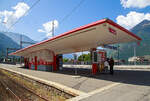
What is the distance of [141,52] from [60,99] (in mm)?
176835

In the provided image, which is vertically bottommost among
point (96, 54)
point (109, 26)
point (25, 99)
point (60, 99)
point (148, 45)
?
point (25, 99)

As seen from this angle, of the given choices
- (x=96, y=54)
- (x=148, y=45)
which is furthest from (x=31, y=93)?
(x=148, y=45)

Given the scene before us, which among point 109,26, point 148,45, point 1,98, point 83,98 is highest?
point 148,45

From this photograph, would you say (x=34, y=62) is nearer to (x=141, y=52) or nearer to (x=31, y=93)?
(x=31, y=93)

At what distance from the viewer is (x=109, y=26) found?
8.78 meters

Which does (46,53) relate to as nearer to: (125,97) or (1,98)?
(1,98)

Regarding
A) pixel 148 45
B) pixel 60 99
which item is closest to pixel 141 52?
pixel 148 45

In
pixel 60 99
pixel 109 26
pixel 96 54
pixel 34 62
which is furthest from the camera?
pixel 34 62

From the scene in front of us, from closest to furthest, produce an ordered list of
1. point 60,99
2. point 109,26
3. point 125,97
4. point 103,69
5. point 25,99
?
1. point 125,97
2. point 60,99
3. point 109,26
4. point 25,99
5. point 103,69

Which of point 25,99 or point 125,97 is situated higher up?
point 125,97

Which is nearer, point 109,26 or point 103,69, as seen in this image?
point 109,26

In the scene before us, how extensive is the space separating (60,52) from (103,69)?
863 centimetres

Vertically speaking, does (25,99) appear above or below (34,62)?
below

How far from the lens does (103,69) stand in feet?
46.0
